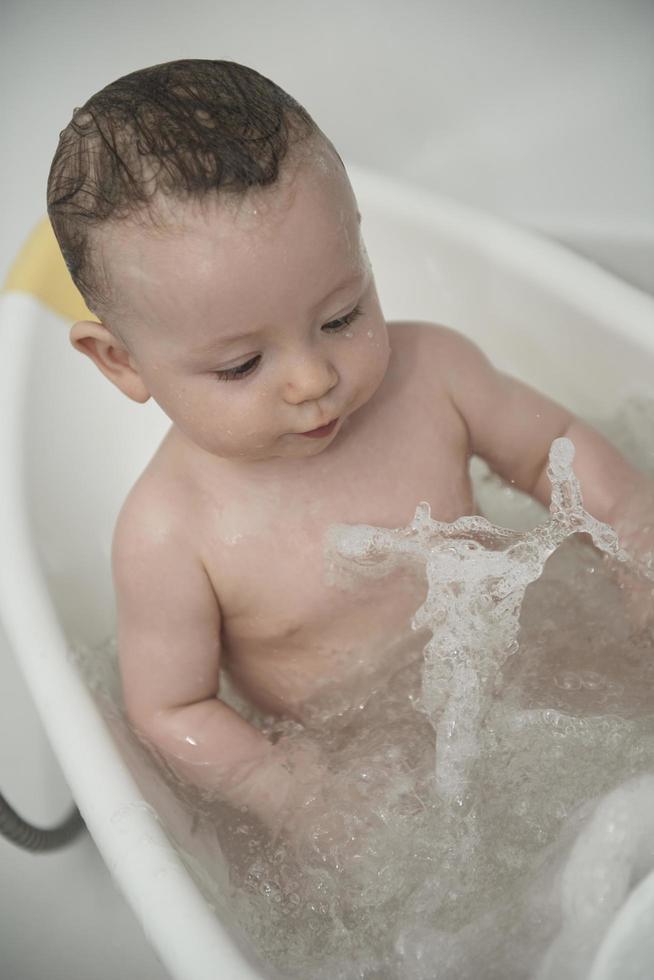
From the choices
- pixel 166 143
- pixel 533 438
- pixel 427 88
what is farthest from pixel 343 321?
pixel 427 88

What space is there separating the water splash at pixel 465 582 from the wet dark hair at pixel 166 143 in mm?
339

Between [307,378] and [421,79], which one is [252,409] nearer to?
[307,378]

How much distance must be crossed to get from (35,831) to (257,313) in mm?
593

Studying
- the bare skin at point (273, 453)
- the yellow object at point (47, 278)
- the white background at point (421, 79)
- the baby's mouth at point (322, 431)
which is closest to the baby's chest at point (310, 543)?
the bare skin at point (273, 453)

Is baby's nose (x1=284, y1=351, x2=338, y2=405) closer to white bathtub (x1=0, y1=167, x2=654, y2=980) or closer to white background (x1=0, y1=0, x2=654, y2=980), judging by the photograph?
white bathtub (x1=0, y1=167, x2=654, y2=980)

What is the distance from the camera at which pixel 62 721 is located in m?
0.91

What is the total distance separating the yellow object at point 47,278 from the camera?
48.8 inches

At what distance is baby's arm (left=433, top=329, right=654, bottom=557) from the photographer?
41.3 inches

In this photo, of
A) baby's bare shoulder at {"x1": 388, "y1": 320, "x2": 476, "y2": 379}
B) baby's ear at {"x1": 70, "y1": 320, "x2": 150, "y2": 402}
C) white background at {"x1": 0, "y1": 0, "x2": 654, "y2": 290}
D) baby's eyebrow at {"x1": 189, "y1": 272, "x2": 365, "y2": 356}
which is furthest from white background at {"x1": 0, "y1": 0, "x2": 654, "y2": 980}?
baby's eyebrow at {"x1": 189, "y1": 272, "x2": 365, "y2": 356}

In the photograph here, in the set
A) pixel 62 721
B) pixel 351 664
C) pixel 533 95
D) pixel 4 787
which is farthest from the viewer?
pixel 533 95

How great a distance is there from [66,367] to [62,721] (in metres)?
0.47

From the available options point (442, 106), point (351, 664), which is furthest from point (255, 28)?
point (351, 664)

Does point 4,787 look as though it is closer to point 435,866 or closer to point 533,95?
point 435,866

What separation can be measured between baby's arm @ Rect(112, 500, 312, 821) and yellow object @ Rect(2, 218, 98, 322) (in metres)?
0.35
